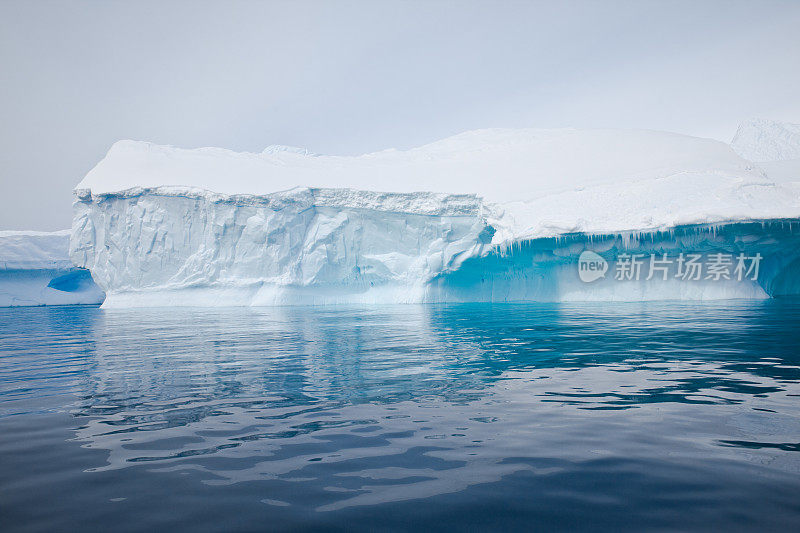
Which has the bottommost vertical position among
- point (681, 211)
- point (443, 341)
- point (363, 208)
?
point (443, 341)

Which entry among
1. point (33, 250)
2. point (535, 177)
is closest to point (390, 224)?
point (535, 177)

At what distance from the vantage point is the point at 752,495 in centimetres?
254

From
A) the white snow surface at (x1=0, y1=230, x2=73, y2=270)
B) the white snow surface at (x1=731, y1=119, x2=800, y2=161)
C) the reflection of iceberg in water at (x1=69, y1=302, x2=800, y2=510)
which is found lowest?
the reflection of iceberg in water at (x1=69, y1=302, x2=800, y2=510)

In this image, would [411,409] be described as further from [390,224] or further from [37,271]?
[37,271]

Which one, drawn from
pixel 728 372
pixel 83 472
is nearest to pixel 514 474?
pixel 83 472

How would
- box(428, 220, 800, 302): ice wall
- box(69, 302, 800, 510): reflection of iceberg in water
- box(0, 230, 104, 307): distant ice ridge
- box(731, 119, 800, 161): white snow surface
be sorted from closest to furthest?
box(69, 302, 800, 510): reflection of iceberg in water < box(428, 220, 800, 302): ice wall < box(0, 230, 104, 307): distant ice ridge < box(731, 119, 800, 161): white snow surface

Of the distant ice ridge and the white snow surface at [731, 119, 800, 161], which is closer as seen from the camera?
the distant ice ridge

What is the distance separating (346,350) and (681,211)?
64.2 ft

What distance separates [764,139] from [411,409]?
132846 millimetres

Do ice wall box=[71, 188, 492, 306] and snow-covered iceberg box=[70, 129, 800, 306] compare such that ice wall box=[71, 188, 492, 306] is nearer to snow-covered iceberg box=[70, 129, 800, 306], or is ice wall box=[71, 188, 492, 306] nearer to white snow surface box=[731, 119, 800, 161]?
snow-covered iceberg box=[70, 129, 800, 306]

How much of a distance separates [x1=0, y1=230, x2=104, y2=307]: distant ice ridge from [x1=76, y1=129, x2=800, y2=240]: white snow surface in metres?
16.0

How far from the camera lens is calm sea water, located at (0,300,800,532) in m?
2.48

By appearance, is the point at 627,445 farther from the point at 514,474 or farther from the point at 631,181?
the point at 631,181

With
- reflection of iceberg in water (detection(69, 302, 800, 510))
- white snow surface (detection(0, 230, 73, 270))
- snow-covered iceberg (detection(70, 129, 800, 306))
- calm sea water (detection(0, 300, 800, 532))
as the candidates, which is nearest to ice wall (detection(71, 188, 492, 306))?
snow-covered iceberg (detection(70, 129, 800, 306))
